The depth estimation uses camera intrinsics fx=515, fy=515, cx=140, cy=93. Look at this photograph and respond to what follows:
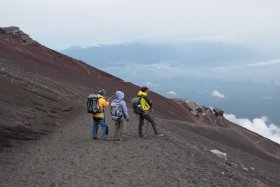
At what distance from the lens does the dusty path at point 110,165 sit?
1498cm

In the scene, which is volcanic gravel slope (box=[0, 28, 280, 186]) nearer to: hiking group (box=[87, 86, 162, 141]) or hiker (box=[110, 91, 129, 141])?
hiking group (box=[87, 86, 162, 141])

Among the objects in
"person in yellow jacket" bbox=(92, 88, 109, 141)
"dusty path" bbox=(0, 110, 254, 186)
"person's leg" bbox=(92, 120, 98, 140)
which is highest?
"person in yellow jacket" bbox=(92, 88, 109, 141)

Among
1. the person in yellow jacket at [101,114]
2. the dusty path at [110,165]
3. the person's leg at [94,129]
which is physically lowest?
the dusty path at [110,165]

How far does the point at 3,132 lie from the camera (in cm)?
2028

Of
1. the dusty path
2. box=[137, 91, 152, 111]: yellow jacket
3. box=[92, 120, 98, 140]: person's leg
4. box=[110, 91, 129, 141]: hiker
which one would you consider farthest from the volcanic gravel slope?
box=[137, 91, 152, 111]: yellow jacket

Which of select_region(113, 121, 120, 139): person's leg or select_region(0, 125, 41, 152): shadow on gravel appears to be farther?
select_region(113, 121, 120, 139): person's leg

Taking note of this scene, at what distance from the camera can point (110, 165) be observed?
642 inches

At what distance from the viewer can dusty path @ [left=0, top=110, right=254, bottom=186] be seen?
49.1 feet

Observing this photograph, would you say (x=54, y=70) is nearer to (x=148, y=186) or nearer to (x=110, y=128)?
(x=110, y=128)

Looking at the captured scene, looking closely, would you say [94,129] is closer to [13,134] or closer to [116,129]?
[116,129]

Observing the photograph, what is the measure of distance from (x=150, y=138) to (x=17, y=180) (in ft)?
24.3

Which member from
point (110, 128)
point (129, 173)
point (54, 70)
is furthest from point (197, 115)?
point (129, 173)

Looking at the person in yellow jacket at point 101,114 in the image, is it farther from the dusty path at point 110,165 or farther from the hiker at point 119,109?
the dusty path at point 110,165

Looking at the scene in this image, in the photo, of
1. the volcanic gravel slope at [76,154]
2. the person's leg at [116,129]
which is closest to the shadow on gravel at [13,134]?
the volcanic gravel slope at [76,154]
